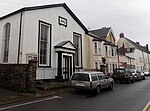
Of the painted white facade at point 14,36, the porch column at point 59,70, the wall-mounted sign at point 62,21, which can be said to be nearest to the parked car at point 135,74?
the wall-mounted sign at point 62,21

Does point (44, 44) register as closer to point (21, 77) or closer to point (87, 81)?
point (21, 77)

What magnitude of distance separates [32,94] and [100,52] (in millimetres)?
19470

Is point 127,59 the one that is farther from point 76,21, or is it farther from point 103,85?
point 103,85

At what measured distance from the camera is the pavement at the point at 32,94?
36.4 feet

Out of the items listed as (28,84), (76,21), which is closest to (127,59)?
(76,21)

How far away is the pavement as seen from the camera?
11080mm

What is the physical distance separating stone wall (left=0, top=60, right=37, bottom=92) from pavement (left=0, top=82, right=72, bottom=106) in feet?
1.91

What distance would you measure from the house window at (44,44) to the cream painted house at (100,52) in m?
8.40

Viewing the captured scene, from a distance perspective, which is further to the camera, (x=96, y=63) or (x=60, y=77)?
(x=96, y=63)

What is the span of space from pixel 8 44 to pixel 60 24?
612 centimetres

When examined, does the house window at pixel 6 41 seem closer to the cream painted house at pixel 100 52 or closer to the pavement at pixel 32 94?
the pavement at pixel 32 94

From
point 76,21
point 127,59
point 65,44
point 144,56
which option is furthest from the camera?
point 144,56

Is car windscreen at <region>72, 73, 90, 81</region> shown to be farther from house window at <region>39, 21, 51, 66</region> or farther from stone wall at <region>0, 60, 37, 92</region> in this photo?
house window at <region>39, 21, 51, 66</region>

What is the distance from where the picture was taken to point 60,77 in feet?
66.6
